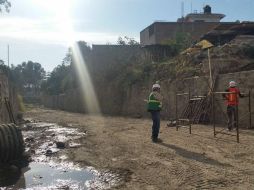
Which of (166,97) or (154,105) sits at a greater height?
(166,97)

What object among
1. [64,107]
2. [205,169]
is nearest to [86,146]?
[205,169]

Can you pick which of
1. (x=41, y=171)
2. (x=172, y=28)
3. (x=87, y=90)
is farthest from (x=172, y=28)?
(x=41, y=171)

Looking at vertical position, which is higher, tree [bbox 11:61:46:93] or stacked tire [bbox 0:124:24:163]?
tree [bbox 11:61:46:93]

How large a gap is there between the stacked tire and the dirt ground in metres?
1.42

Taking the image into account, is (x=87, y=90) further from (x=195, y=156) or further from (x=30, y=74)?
(x=30, y=74)

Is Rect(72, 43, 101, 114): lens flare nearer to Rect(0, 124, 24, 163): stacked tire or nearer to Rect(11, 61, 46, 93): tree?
Rect(0, 124, 24, 163): stacked tire

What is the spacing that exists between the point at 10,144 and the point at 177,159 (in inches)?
152

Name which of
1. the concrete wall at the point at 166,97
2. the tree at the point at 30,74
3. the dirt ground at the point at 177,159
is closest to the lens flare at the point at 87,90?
the concrete wall at the point at 166,97

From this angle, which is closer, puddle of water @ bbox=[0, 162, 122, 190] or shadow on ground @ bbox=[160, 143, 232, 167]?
puddle of water @ bbox=[0, 162, 122, 190]

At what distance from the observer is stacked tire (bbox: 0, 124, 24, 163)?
9745mm

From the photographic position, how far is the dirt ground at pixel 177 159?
299 inches

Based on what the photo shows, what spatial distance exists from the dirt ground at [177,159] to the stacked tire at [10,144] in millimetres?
1419

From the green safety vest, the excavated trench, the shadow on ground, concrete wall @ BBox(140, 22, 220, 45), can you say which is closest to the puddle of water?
the excavated trench

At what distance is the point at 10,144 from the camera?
9.88 m
